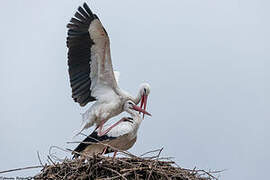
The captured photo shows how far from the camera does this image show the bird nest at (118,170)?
8273 mm

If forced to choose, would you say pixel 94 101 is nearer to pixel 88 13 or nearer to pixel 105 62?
pixel 105 62

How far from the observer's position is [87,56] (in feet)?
Result: 35.4

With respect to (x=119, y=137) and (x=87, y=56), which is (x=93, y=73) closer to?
(x=87, y=56)

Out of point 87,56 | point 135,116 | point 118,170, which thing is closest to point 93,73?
point 87,56

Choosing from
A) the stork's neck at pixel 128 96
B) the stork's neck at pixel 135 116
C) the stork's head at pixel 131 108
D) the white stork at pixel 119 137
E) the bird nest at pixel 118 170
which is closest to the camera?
the bird nest at pixel 118 170

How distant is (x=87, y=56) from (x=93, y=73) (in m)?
0.32

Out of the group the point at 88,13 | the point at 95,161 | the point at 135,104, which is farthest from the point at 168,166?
the point at 88,13

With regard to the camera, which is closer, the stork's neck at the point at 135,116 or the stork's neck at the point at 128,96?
the stork's neck at the point at 135,116

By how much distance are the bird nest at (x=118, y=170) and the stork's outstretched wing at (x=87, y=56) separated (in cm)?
235

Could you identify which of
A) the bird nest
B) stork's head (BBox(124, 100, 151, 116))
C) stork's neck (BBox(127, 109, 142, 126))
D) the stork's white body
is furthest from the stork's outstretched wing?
the bird nest

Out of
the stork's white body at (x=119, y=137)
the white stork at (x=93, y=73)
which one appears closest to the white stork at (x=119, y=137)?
the stork's white body at (x=119, y=137)

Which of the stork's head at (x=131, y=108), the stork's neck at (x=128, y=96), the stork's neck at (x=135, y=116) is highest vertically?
the stork's neck at (x=128, y=96)

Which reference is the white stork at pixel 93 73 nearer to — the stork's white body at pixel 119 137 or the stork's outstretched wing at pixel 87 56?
the stork's outstretched wing at pixel 87 56

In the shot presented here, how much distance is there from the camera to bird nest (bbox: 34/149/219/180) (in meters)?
8.27
